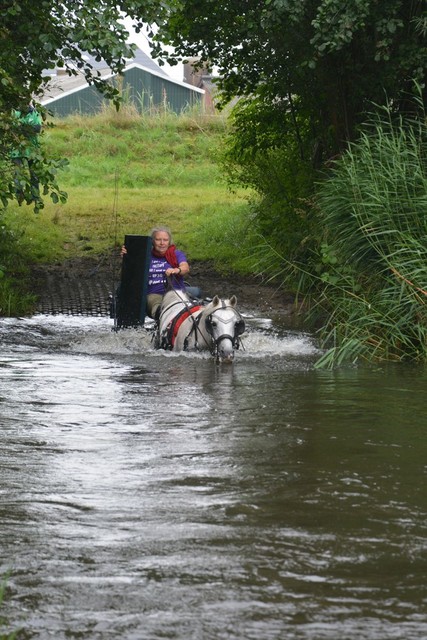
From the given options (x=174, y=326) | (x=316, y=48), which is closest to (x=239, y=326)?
(x=174, y=326)

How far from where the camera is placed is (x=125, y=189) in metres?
29.1

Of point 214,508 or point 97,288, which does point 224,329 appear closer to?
point 214,508

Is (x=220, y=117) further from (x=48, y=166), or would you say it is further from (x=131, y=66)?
(x=48, y=166)

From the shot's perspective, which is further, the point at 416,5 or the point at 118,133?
the point at 118,133

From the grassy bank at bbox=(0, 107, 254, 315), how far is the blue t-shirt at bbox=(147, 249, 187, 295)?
2.23 ft

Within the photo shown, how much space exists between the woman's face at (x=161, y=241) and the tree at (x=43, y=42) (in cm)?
188

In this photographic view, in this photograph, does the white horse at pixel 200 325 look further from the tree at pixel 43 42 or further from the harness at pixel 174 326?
the tree at pixel 43 42

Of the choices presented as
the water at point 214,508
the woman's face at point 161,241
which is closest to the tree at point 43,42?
the woman's face at point 161,241

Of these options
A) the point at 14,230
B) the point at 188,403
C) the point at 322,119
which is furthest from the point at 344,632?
the point at 14,230

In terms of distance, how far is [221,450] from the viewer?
828 centimetres

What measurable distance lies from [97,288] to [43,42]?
23.8 ft

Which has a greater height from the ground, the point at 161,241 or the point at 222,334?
the point at 161,241

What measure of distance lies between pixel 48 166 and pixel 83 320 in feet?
16.3

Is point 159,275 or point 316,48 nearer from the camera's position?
point 159,275
